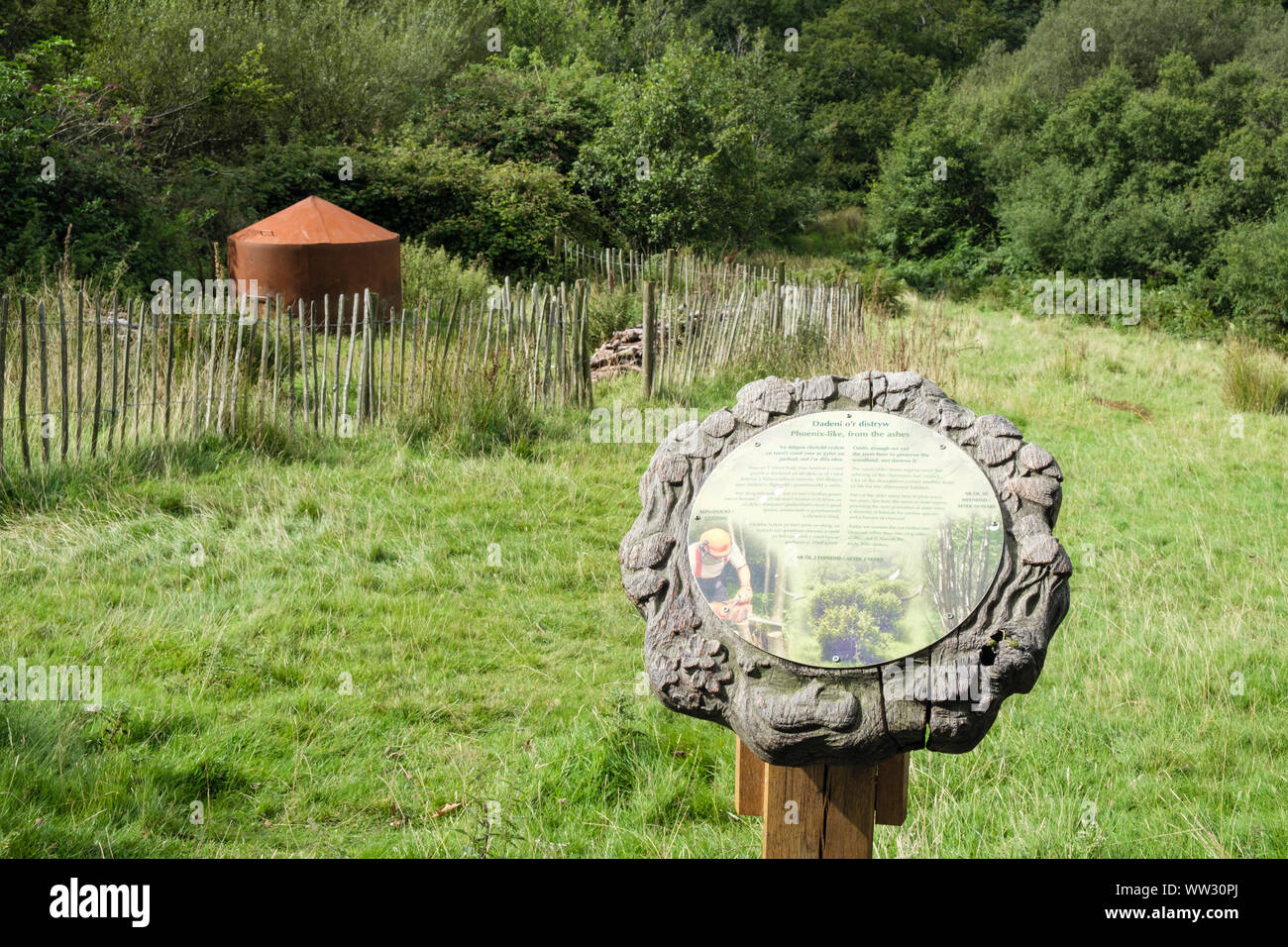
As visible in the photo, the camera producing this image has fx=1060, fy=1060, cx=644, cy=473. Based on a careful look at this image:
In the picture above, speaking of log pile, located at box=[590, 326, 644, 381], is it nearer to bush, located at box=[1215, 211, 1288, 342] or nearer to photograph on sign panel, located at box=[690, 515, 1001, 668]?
photograph on sign panel, located at box=[690, 515, 1001, 668]

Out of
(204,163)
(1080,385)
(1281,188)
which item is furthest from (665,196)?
(1281,188)

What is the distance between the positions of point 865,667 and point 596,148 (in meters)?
18.0

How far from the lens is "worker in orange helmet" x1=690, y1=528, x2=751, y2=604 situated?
2314mm

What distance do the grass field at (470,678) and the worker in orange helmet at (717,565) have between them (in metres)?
1.01

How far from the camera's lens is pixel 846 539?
2.34 metres

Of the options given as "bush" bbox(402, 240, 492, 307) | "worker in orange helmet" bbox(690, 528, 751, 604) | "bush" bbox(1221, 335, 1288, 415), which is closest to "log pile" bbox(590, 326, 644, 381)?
Result: "bush" bbox(402, 240, 492, 307)

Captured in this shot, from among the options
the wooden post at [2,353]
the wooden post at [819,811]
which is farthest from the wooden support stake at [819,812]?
the wooden post at [2,353]

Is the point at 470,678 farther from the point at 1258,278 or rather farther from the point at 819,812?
the point at 1258,278

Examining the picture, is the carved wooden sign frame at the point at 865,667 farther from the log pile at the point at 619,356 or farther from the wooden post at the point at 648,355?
the log pile at the point at 619,356

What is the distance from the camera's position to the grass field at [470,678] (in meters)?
3.06

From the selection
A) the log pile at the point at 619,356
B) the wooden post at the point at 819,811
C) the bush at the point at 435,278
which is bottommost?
the wooden post at the point at 819,811

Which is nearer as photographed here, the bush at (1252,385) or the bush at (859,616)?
the bush at (859,616)

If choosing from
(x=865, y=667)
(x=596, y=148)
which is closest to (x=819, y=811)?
(x=865, y=667)

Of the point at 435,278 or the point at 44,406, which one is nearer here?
the point at 44,406
